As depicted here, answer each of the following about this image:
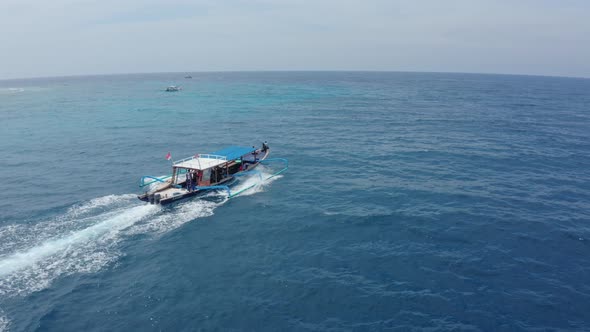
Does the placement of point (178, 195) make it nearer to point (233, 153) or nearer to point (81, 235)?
point (81, 235)

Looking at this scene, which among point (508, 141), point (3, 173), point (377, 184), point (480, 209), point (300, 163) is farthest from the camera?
point (508, 141)

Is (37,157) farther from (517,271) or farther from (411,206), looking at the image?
(517,271)

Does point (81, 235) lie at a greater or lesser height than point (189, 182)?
lesser

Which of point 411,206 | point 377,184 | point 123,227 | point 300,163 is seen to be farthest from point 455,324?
point 300,163

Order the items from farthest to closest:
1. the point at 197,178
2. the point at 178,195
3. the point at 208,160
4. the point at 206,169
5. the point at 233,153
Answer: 1. the point at 233,153
2. the point at 208,160
3. the point at 197,178
4. the point at 206,169
5. the point at 178,195

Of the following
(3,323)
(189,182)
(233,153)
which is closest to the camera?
(3,323)

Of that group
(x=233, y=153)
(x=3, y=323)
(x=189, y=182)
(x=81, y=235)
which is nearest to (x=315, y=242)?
(x=189, y=182)
